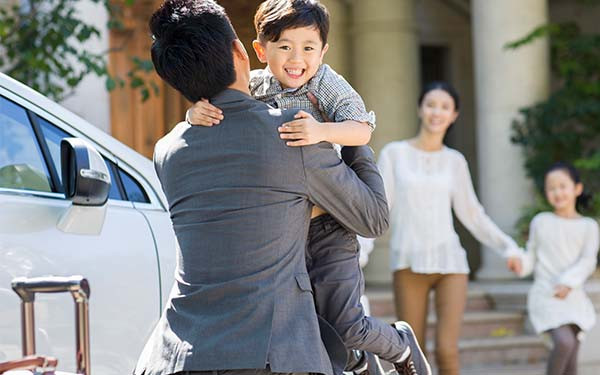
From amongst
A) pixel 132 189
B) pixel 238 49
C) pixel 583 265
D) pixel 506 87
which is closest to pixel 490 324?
pixel 506 87

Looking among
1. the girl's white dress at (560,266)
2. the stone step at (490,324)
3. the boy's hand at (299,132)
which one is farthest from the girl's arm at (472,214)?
the boy's hand at (299,132)

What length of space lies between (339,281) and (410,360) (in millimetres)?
528

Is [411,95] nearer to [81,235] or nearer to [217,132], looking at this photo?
[81,235]

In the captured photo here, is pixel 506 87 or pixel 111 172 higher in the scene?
pixel 506 87

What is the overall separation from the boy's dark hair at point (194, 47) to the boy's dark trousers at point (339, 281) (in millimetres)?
507

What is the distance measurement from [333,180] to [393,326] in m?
0.79

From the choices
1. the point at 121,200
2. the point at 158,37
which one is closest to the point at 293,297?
the point at 158,37

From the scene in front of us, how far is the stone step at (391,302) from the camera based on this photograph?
979cm

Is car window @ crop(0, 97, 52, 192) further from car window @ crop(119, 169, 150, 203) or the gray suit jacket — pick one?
the gray suit jacket

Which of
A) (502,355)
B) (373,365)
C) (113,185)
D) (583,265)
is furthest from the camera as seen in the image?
(502,355)

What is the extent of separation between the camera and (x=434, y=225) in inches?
259

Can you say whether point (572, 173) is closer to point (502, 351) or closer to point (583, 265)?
point (583, 265)

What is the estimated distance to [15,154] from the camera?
398 centimetres

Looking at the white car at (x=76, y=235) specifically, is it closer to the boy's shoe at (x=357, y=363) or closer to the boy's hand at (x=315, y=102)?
the boy's hand at (x=315, y=102)
